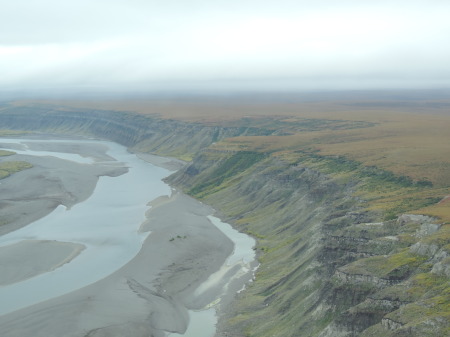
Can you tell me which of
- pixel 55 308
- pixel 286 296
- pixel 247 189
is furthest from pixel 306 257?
pixel 247 189

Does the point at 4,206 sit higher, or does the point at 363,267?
the point at 363,267

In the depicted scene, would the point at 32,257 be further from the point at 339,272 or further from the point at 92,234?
the point at 339,272

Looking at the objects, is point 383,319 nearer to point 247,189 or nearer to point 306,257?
point 306,257

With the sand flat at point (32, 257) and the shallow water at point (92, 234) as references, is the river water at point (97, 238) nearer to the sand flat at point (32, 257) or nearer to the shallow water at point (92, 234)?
the shallow water at point (92, 234)

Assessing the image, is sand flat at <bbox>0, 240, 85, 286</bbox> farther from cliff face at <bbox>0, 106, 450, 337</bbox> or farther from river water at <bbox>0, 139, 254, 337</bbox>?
cliff face at <bbox>0, 106, 450, 337</bbox>

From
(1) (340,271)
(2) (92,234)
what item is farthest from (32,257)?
(1) (340,271)

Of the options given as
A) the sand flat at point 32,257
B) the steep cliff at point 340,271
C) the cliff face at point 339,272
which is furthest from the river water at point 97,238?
the steep cliff at point 340,271

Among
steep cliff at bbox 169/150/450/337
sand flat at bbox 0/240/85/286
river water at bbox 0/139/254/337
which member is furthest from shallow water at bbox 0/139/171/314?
steep cliff at bbox 169/150/450/337

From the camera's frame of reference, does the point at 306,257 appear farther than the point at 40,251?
No
